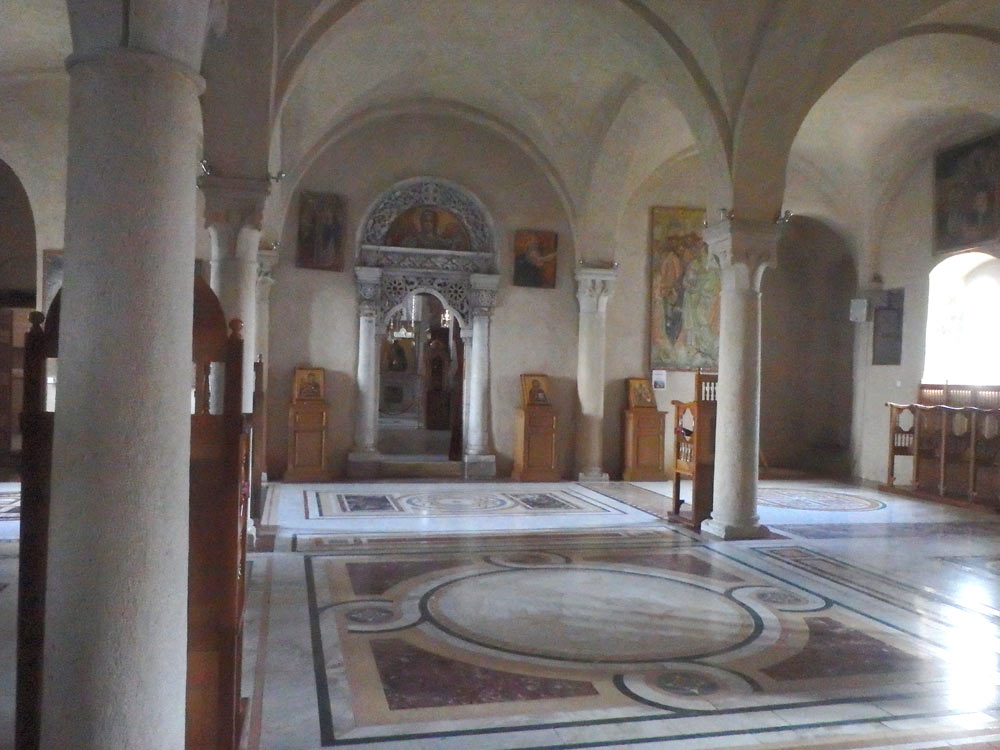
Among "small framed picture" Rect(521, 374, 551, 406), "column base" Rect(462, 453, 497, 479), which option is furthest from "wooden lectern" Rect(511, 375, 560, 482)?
"column base" Rect(462, 453, 497, 479)

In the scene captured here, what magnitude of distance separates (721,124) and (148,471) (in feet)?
22.4

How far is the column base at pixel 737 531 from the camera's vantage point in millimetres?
7777

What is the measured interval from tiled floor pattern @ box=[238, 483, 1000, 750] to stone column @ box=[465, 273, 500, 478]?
4.89 metres

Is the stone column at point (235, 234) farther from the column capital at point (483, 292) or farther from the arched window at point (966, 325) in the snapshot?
the arched window at point (966, 325)

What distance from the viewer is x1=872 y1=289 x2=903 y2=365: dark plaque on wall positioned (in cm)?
1277

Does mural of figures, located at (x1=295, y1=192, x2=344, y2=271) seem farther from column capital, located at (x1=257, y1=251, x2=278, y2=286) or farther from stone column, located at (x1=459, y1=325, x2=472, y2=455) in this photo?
stone column, located at (x1=459, y1=325, x2=472, y2=455)

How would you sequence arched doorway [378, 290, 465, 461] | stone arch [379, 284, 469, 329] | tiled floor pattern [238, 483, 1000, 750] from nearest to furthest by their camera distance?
tiled floor pattern [238, 483, 1000, 750], stone arch [379, 284, 469, 329], arched doorway [378, 290, 465, 461]

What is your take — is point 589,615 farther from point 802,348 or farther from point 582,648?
point 802,348

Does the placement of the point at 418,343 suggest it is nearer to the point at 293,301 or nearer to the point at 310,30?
the point at 293,301

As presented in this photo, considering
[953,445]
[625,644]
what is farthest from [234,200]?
[953,445]

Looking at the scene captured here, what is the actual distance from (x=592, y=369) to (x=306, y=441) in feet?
14.6

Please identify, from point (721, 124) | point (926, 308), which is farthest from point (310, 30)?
point (926, 308)

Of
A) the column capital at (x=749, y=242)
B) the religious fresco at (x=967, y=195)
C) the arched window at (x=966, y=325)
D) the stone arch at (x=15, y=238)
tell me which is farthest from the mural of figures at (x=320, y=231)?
the arched window at (x=966, y=325)

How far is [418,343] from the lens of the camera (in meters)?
21.8
